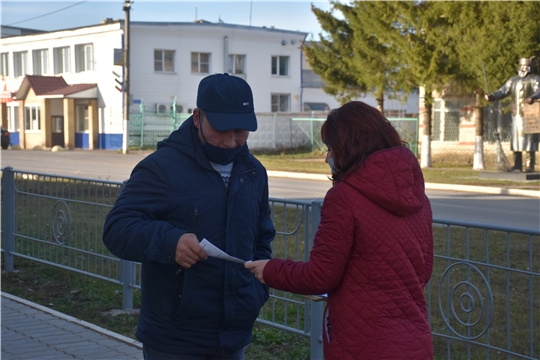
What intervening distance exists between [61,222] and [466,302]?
4.91m

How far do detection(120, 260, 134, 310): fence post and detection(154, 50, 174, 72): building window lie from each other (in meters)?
39.0

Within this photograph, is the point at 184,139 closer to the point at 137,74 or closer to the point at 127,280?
the point at 127,280

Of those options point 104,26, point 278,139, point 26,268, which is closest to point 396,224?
point 26,268

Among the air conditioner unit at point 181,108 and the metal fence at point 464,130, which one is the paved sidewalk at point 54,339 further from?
the air conditioner unit at point 181,108

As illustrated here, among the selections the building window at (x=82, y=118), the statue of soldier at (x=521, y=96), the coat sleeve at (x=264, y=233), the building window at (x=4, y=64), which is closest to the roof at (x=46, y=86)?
the building window at (x=82, y=118)

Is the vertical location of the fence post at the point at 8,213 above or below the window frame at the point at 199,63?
below

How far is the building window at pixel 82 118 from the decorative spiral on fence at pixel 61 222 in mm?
40275

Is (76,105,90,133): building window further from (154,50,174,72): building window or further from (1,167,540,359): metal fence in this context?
(1,167,540,359): metal fence

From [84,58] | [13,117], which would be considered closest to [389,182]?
[84,58]

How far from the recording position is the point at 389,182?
274 cm

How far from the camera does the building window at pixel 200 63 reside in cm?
4625

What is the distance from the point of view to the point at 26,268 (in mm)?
9133

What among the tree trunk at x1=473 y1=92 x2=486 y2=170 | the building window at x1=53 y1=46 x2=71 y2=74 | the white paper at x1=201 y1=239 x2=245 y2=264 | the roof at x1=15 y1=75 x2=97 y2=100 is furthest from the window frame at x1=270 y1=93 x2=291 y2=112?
the white paper at x1=201 y1=239 x2=245 y2=264

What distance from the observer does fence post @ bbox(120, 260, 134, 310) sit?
23.0ft
